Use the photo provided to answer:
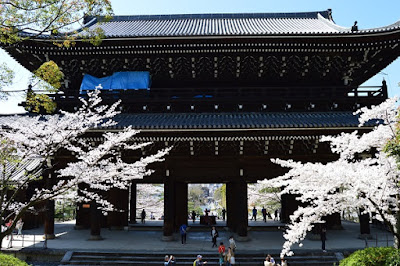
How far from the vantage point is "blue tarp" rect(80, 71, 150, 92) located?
16.6 m

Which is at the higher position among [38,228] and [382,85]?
[382,85]

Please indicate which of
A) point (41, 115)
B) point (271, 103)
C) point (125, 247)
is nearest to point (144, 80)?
point (41, 115)

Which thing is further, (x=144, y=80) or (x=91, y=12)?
(x=144, y=80)

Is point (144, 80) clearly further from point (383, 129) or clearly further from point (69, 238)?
Answer: point (383, 129)

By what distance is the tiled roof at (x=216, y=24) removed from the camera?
66.8 ft

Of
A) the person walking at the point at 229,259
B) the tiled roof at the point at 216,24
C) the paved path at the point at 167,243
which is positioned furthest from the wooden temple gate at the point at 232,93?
the tiled roof at the point at 216,24

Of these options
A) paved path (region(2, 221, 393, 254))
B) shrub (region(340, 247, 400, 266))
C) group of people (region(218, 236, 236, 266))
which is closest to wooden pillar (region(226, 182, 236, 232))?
paved path (region(2, 221, 393, 254))

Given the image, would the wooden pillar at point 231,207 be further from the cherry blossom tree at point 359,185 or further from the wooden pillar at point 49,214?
the cherry blossom tree at point 359,185

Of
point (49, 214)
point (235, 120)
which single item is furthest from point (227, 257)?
point (49, 214)

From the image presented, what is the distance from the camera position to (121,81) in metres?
16.8

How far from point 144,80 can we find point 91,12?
27.8 ft

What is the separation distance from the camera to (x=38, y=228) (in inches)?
814

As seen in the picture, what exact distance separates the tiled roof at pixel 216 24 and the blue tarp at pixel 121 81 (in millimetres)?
3968

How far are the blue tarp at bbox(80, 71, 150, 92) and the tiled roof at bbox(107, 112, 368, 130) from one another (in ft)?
5.18
